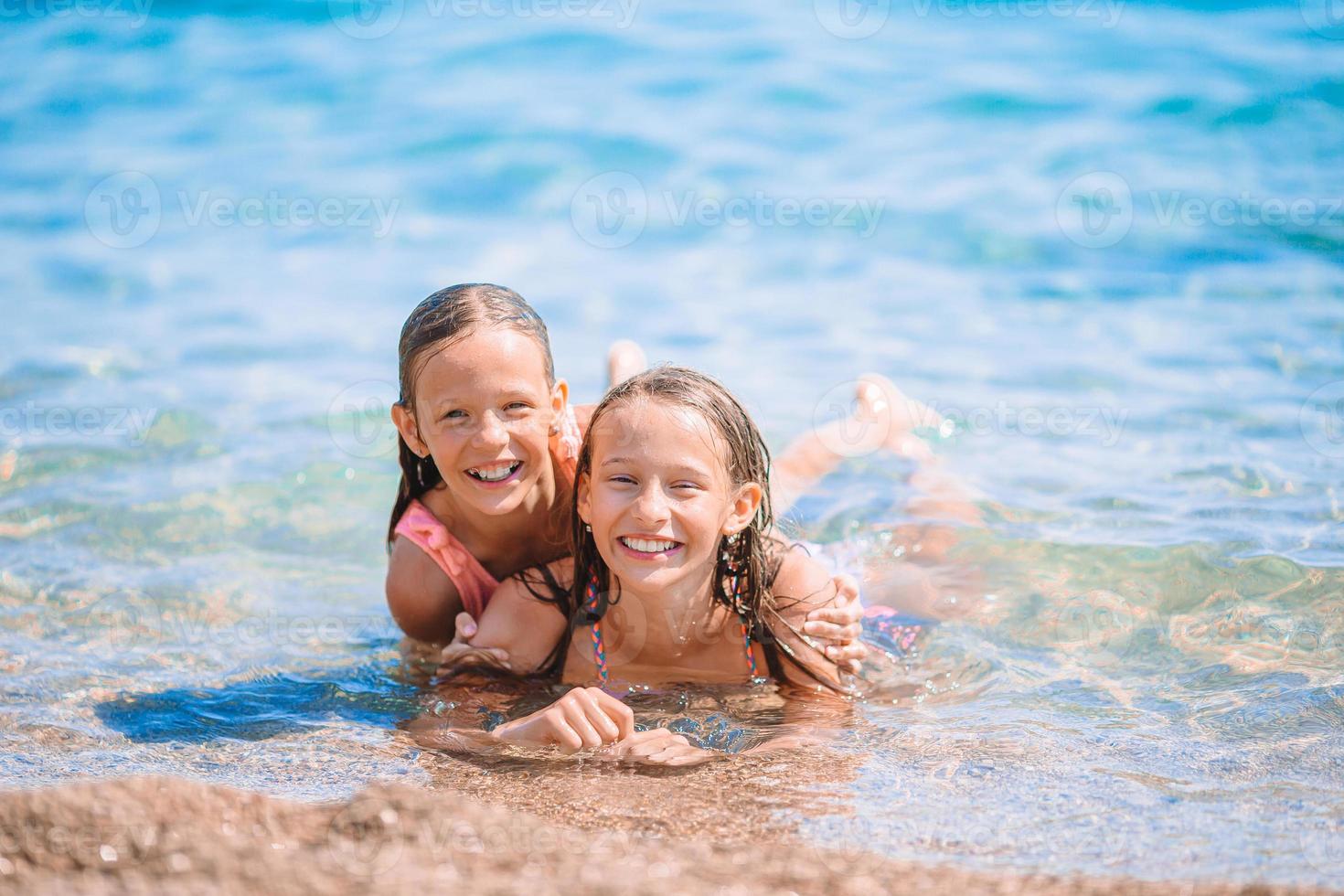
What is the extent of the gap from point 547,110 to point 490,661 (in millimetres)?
9402

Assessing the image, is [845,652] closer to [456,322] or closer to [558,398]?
[558,398]

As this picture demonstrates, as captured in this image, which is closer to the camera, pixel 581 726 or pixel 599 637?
pixel 581 726

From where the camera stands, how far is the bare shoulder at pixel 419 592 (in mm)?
4402

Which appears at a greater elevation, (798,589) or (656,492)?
(656,492)

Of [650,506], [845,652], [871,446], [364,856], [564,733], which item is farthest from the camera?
[871,446]

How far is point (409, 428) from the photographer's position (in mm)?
4289

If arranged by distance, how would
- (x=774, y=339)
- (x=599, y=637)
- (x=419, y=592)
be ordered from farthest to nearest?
(x=774, y=339)
(x=419, y=592)
(x=599, y=637)

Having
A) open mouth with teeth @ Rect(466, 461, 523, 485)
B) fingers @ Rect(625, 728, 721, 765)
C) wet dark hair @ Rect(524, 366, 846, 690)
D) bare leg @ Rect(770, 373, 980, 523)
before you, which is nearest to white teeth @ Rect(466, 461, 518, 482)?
open mouth with teeth @ Rect(466, 461, 523, 485)

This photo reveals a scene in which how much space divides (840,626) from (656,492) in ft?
2.49

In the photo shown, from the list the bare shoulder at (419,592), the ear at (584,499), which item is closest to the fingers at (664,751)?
the ear at (584,499)

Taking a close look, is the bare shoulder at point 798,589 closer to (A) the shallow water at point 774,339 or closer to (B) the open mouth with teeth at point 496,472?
(A) the shallow water at point 774,339

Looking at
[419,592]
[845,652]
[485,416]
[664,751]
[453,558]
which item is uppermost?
[485,416]

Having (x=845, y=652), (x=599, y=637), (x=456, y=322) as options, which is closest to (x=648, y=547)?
(x=599, y=637)

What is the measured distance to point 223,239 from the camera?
35.4 ft
